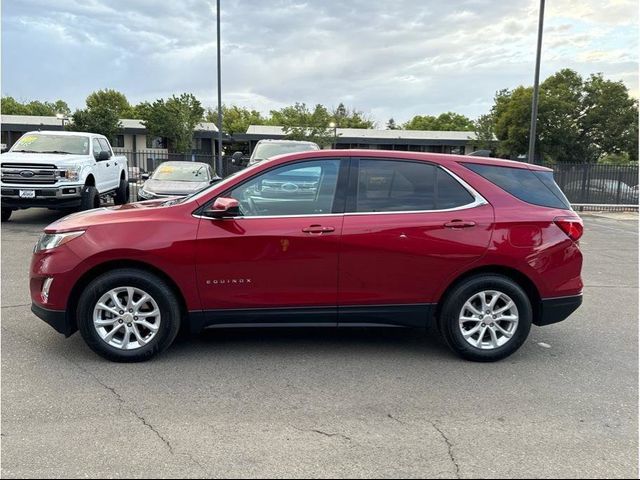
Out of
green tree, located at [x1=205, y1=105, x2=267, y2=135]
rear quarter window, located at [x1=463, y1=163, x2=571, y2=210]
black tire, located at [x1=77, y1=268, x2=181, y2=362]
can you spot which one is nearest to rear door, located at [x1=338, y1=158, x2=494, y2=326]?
rear quarter window, located at [x1=463, y1=163, x2=571, y2=210]

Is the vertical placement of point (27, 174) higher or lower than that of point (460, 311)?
higher

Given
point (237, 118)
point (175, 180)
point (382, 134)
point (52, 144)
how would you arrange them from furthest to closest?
point (237, 118) < point (382, 134) < point (175, 180) < point (52, 144)

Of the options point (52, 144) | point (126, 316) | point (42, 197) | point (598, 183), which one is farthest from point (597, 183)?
point (126, 316)

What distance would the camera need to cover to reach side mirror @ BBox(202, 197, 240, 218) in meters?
4.18

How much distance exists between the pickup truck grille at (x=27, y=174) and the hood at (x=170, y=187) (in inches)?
77.6

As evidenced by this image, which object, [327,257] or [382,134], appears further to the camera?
[382,134]

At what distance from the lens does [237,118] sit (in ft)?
260

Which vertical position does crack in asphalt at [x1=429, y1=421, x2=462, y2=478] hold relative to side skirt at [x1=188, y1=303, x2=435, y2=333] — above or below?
below

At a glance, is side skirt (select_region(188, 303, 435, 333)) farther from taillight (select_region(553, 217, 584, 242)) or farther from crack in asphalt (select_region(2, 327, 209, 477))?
taillight (select_region(553, 217, 584, 242))

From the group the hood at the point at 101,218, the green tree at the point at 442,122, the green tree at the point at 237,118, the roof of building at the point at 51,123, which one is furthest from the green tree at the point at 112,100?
the hood at the point at 101,218

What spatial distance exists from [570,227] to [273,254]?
2.54m

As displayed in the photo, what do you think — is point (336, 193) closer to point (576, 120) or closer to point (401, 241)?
point (401, 241)

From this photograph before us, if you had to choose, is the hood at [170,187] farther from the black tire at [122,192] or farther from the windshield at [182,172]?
the black tire at [122,192]

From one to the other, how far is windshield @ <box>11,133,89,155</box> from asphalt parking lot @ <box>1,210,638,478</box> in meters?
8.04
